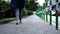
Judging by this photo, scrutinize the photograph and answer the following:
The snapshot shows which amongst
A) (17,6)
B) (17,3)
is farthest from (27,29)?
(17,3)

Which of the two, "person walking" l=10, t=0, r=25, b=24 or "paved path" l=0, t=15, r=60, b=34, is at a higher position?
"person walking" l=10, t=0, r=25, b=24

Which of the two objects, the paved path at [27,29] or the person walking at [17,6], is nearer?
the paved path at [27,29]

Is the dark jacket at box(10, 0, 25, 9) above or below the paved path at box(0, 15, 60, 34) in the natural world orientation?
above

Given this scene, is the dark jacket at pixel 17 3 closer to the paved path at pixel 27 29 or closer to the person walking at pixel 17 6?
the person walking at pixel 17 6

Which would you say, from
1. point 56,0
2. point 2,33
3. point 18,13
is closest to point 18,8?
point 18,13

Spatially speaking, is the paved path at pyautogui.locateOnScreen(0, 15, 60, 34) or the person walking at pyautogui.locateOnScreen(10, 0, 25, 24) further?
the person walking at pyautogui.locateOnScreen(10, 0, 25, 24)

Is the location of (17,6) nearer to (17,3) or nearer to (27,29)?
(17,3)

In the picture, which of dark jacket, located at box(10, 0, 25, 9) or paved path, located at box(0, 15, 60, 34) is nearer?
paved path, located at box(0, 15, 60, 34)

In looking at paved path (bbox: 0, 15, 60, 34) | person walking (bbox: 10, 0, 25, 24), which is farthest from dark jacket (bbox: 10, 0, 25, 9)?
paved path (bbox: 0, 15, 60, 34)

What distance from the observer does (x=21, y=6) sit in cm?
1133

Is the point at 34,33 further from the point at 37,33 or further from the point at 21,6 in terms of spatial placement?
the point at 21,6

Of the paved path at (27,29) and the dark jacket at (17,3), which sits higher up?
the dark jacket at (17,3)

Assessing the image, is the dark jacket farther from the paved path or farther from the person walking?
the paved path

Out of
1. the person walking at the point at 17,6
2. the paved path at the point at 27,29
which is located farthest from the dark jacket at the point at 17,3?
the paved path at the point at 27,29
